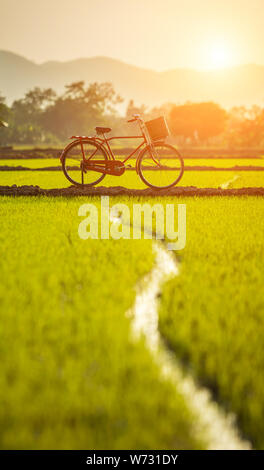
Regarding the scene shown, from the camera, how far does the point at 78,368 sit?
6.21 feet

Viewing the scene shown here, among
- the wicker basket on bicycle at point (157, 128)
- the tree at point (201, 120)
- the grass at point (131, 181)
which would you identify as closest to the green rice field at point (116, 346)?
the wicker basket on bicycle at point (157, 128)

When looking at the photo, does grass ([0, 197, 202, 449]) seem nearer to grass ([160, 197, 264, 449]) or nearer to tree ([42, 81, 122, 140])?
grass ([160, 197, 264, 449])

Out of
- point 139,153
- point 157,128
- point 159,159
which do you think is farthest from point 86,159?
point 157,128

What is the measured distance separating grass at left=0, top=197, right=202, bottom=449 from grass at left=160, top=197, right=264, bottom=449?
8.3 inches

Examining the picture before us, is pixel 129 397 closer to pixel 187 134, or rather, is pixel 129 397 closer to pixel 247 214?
pixel 247 214

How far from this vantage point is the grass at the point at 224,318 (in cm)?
179

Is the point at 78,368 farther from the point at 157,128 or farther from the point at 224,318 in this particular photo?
the point at 157,128

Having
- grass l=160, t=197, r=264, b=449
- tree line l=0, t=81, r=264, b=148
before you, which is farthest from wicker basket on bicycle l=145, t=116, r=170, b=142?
tree line l=0, t=81, r=264, b=148

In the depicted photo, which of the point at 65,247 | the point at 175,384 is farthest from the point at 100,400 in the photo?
the point at 65,247

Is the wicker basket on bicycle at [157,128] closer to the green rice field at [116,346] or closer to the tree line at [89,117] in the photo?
the green rice field at [116,346]

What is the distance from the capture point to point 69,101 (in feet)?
248

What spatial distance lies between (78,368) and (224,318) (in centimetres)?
98

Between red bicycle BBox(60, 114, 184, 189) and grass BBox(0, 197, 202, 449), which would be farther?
red bicycle BBox(60, 114, 184, 189)

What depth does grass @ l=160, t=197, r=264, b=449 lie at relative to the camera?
1.79 meters
